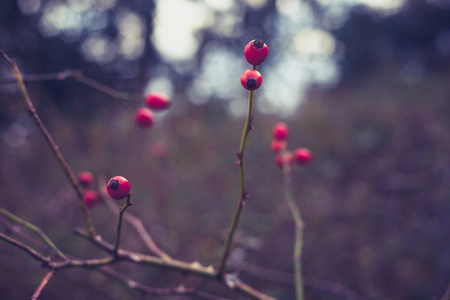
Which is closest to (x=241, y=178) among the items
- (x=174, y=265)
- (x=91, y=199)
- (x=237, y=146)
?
(x=174, y=265)

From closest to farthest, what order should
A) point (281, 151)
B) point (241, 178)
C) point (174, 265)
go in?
point (241, 178) → point (174, 265) → point (281, 151)

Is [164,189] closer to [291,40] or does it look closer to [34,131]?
[34,131]

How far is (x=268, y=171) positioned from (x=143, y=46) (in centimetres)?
610

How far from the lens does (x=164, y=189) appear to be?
4.09 m

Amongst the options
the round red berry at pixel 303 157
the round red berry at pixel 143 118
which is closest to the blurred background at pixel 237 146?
the round red berry at pixel 143 118

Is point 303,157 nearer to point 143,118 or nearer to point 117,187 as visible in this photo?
point 143,118

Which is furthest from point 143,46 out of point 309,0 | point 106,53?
point 309,0

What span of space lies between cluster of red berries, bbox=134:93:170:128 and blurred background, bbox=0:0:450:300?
75 millimetres

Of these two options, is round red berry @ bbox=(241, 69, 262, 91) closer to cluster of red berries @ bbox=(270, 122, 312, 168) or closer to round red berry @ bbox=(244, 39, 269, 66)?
round red berry @ bbox=(244, 39, 269, 66)

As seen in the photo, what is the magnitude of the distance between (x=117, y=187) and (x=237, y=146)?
437 centimetres

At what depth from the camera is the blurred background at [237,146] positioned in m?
2.72

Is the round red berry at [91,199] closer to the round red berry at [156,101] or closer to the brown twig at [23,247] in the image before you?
the round red berry at [156,101]

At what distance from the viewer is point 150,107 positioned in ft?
5.15

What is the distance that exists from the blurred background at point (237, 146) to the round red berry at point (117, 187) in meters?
0.43
